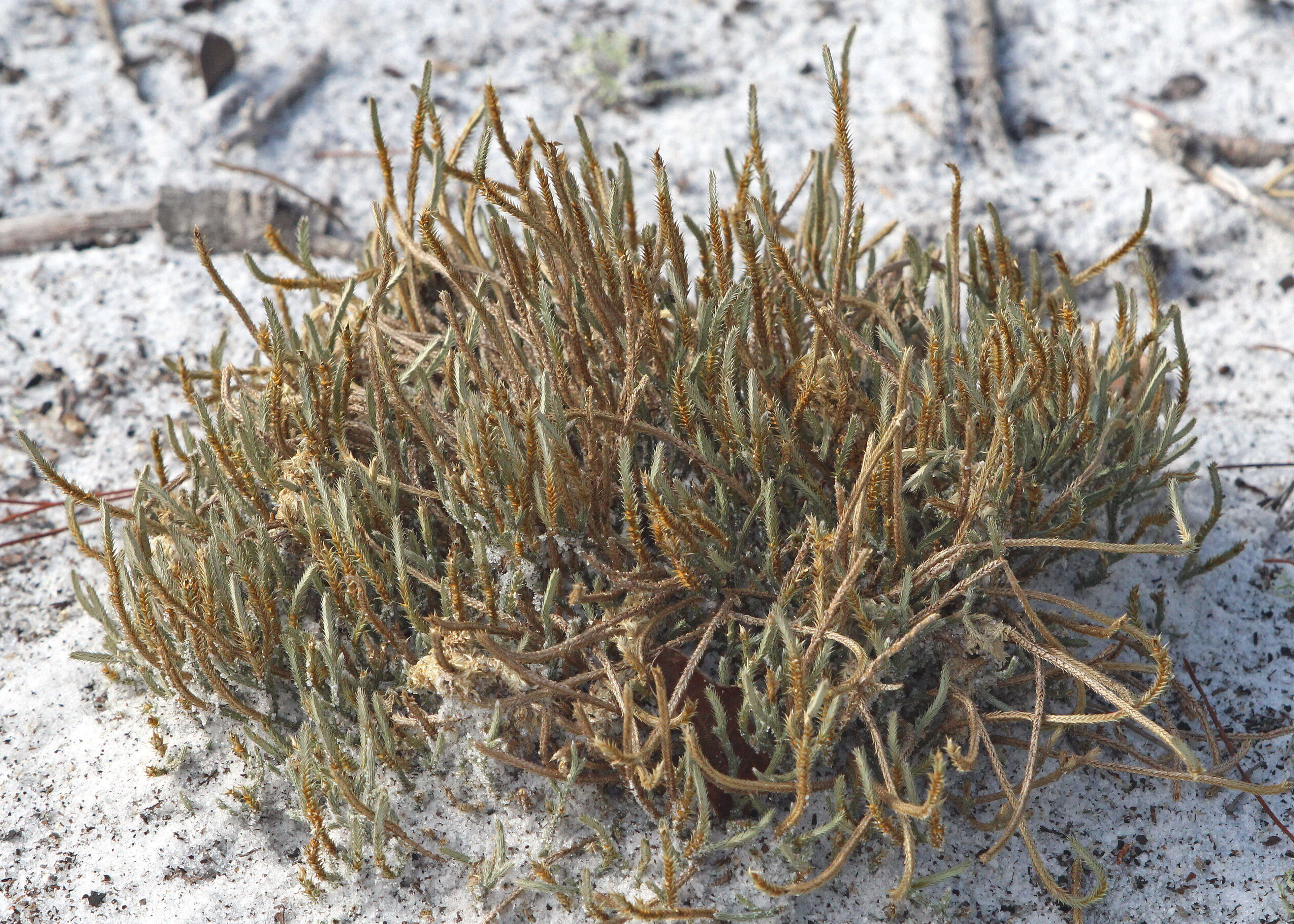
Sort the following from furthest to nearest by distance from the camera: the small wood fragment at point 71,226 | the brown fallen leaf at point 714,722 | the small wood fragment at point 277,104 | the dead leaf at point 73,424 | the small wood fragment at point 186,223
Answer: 1. the small wood fragment at point 277,104
2. the small wood fragment at point 71,226
3. the small wood fragment at point 186,223
4. the dead leaf at point 73,424
5. the brown fallen leaf at point 714,722

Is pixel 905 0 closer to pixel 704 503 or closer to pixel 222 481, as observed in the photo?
pixel 704 503

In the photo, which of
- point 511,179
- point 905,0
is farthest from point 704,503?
point 905,0

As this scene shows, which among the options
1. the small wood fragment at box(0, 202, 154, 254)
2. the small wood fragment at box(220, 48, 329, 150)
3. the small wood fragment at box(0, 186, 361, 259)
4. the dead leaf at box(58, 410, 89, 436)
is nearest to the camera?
the dead leaf at box(58, 410, 89, 436)

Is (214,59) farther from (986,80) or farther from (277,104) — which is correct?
(986,80)

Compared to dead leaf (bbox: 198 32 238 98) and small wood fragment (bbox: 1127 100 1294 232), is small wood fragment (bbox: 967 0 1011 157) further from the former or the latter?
dead leaf (bbox: 198 32 238 98)

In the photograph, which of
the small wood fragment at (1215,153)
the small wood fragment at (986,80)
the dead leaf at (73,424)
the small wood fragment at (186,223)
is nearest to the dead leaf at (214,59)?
the small wood fragment at (186,223)

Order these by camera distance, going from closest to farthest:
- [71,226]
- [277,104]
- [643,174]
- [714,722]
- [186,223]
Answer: [714,722], [186,223], [71,226], [643,174], [277,104]

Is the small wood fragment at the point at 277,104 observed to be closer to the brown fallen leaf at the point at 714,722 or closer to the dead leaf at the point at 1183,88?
the brown fallen leaf at the point at 714,722

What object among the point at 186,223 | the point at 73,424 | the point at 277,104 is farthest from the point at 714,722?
the point at 277,104

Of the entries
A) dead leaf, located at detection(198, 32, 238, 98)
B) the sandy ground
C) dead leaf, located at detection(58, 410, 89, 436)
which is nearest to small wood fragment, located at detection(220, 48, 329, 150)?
the sandy ground
